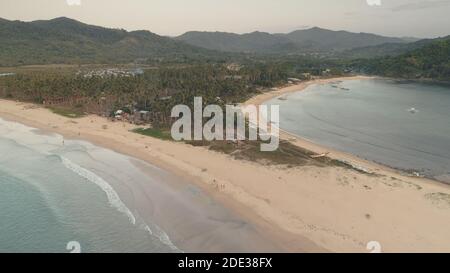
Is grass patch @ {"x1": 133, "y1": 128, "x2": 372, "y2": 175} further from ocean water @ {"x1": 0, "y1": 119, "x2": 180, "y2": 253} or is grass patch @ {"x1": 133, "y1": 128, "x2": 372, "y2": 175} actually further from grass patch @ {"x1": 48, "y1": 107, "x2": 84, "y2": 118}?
grass patch @ {"x1": 48, "y1": 107, "x2": 84, "y2": 118}

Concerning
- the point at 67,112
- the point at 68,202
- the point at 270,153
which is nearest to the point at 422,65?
the point at 270,153

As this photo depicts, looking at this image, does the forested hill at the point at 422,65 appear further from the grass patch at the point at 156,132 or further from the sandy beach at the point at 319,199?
the grass patch at the point at 156,132

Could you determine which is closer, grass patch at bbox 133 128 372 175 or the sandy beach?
the sandy beach

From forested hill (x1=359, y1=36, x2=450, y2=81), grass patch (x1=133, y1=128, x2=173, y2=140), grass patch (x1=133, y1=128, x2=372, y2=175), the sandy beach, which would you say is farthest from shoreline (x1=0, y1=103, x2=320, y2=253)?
forested hill (x1=359, y1=36, x2=450, y2=81)

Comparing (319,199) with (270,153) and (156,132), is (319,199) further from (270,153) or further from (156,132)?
(156,132)
